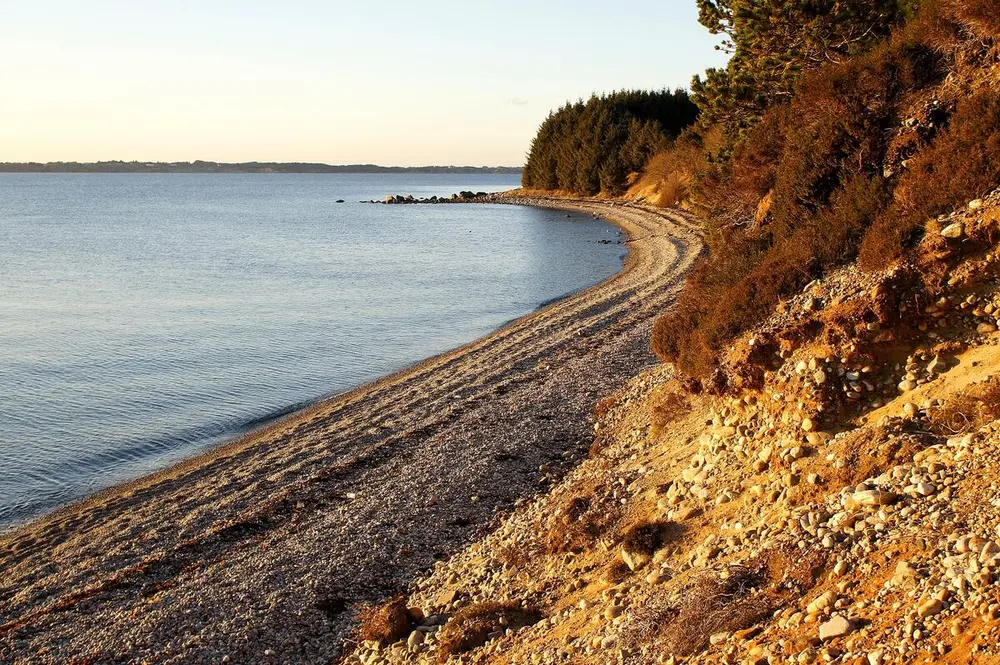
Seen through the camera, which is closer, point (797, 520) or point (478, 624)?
point (797, 520)

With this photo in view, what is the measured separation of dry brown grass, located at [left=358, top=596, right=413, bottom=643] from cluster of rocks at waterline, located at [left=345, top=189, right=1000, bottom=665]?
52 millimetres

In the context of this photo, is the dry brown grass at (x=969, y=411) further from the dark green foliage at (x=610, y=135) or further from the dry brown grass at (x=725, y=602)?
the dark green foliage at (x=610, y=135)

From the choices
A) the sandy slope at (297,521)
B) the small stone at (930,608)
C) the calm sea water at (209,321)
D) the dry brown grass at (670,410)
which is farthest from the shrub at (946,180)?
the calm sea water at (209,321)

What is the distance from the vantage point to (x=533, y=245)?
63.8 meters

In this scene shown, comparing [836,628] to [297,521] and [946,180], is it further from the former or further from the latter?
[297,521]

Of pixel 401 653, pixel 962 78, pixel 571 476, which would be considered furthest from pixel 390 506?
pixel 962 78

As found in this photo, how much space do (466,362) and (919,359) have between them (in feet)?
56.3

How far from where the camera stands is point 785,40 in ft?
69.4

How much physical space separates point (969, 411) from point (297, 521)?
35.0 feet

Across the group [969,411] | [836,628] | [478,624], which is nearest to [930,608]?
[836,628]

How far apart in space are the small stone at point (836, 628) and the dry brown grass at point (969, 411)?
9.94ft

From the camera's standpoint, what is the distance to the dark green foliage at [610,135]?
294 ft

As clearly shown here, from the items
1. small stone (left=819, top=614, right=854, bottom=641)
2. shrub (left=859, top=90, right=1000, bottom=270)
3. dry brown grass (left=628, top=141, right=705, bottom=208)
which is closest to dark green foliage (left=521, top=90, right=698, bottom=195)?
dry brown grass (left=628, top=141, right=705, bottom=208)

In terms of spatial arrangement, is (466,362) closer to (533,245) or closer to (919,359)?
(919,359)
